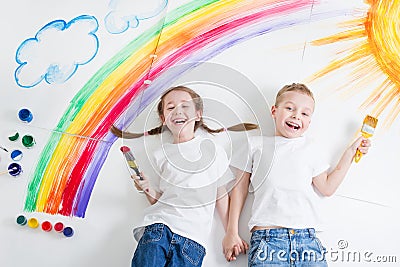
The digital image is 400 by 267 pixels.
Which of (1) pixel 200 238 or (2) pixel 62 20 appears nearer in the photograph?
(1) pixel 200 238

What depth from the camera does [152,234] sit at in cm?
133

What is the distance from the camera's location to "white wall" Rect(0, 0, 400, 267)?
4.54ft

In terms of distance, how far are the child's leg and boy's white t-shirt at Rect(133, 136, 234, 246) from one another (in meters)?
0.02

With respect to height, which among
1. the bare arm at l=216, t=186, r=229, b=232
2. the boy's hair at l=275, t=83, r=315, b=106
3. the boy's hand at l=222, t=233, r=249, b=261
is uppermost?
the boy's hair at l=275, t=83, r=315, b=106

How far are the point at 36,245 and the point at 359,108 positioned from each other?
32.4 inches

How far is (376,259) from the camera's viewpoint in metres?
1.36

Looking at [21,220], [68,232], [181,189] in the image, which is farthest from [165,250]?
[21,220]

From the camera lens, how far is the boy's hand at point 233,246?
4.43 ft

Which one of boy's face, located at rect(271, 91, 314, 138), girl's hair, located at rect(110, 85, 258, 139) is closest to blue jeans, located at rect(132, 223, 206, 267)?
girl's hair, located at rect(110, 85, 258, 139)

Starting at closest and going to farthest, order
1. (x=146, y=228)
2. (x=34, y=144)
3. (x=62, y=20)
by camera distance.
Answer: (x=146, y=228) → (x=34, y=144) → (x=62, y=20)

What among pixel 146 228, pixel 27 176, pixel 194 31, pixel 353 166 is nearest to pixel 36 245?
pixel 27 176

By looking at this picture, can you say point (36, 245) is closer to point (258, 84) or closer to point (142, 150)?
point (142, 150)

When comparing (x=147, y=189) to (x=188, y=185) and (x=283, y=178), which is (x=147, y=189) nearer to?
(x=188, y=185)

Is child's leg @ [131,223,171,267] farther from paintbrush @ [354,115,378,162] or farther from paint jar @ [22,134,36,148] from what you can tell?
paintbrush @ [354,115,378,162]
